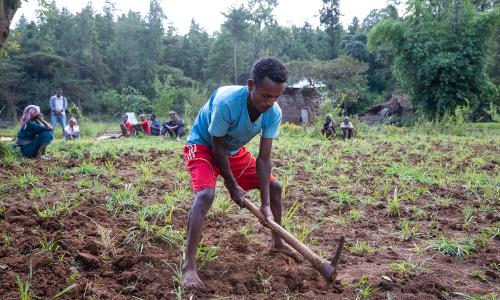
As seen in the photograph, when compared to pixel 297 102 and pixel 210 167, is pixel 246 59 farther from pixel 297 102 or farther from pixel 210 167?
pixel 210 167

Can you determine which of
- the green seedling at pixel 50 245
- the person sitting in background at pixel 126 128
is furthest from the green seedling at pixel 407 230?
the person sitting in background at pixel 126 128

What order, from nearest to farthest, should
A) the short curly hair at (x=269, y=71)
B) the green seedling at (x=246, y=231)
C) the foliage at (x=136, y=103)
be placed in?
the short curly hair at (x=269, y=71) < the green seedling at (x=246, y=231) < the foliage at (x=136, y=103)

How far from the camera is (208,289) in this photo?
2.31 m

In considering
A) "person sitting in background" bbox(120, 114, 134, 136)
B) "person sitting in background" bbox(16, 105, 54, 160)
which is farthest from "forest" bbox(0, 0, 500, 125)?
"person sitting in background" bbox(16, 105, 54, 160)

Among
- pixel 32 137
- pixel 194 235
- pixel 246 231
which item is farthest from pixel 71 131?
pixel 194 235

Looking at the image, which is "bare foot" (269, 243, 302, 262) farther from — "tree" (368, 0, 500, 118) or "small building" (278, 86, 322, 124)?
"small building" (278, 86, 322, 124)

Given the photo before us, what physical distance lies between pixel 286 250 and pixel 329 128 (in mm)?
9000

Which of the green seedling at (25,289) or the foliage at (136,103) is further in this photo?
the foliage at (136,103)

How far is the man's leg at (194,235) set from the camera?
2.33 meters

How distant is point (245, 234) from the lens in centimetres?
319

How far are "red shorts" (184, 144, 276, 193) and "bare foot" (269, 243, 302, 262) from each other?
416 millimetres

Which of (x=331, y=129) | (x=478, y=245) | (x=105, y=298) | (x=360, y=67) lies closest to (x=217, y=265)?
(x=105, y=298)

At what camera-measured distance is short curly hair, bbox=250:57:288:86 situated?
2330 millimetres

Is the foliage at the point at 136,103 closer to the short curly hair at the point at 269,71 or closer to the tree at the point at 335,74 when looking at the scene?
the tree at the point at 335,74
